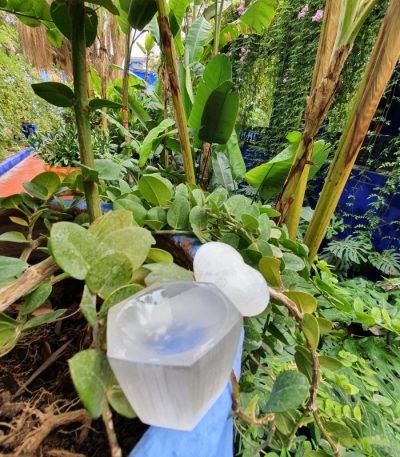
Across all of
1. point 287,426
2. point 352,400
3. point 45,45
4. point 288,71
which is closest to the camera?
point 287,426

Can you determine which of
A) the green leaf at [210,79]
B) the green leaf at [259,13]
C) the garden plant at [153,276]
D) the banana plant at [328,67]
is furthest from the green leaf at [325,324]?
the green leaf at [259,13]

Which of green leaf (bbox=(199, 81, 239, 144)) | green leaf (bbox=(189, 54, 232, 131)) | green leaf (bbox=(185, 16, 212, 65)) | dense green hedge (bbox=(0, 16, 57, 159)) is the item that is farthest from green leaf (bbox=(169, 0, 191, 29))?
dense green hedge (bbox=(0, 16, 57, 159))

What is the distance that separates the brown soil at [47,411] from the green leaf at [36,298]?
7 cm

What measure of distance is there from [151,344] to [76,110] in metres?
0.20

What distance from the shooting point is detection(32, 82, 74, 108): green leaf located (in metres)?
0.21

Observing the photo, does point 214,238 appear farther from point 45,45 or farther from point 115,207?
point 45,45

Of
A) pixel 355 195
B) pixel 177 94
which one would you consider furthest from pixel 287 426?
pixel 355 195

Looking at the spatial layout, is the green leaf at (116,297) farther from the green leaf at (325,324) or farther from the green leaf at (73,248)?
the green leaf at (325,324)

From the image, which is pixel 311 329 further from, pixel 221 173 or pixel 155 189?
pixel 221 173

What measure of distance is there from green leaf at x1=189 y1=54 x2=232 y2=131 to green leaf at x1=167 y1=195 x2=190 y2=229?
1.97ft

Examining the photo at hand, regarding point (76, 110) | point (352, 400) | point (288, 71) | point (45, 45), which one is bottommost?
point (352, 400)

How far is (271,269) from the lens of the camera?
22cm

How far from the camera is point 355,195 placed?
178cm

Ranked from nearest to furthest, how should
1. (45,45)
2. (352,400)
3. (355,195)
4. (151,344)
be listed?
(151,344), (352,400), (355,195), (45,45)
